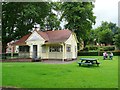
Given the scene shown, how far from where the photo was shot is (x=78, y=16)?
48.3 meters

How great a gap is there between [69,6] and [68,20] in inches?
110

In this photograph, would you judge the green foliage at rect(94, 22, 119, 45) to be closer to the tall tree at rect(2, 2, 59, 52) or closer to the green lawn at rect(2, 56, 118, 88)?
the tall tree at rect(2, 2, 59, 52)

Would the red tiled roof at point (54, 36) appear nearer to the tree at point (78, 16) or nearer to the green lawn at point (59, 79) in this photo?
the tree at point (78, 16)

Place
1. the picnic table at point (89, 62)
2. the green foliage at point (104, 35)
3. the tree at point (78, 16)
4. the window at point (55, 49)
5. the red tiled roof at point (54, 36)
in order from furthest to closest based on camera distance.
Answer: the green foliage at point (104, 35) < the tree at point (78, 16) < the red tiled roof at point (54, 36) < the window at point (55, 49) < the picnic table at point (89, 62)

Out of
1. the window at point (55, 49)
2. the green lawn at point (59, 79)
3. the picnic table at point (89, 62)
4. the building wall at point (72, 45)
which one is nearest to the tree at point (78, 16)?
the building wall at point (72, 45)

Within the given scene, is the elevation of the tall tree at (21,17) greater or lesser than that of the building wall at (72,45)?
greater

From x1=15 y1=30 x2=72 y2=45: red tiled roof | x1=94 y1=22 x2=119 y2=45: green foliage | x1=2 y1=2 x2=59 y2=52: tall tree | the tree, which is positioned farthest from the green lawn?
x1=94 y1=22 x2=119 y2=45: green foliage

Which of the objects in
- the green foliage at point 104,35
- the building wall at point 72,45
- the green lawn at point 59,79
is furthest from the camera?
the green foliage at point 104,35

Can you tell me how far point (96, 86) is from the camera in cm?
1151

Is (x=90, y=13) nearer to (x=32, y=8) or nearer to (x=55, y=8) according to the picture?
(x=55, y=8)

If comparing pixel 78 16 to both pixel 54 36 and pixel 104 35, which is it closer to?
pixel 54 36

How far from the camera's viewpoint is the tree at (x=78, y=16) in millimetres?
48297

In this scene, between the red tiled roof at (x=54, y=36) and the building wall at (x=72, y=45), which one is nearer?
the red tiled roof at (x=54, y=36)

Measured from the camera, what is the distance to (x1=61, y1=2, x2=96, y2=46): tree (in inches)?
1901
